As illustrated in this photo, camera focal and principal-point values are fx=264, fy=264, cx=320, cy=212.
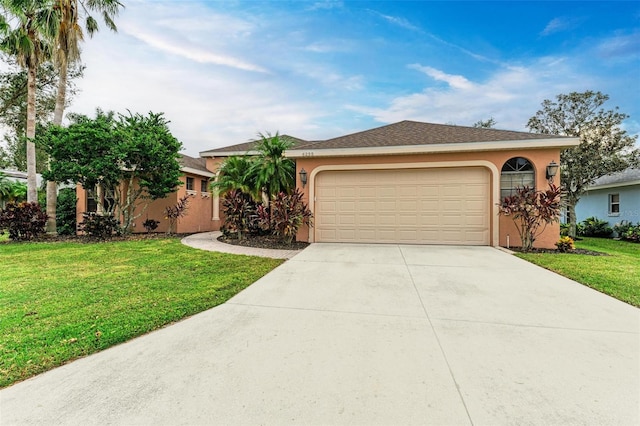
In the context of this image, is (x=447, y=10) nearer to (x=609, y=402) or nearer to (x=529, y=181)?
(x=529, y=181)

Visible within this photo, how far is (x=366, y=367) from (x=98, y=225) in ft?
35.9

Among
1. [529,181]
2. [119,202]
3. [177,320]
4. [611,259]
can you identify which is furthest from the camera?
[119,202]

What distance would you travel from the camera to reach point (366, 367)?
6.84ft

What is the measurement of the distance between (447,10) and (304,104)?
22.8 feet

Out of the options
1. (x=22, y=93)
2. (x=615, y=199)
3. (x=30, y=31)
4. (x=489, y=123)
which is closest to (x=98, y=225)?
(x=30, y=31)

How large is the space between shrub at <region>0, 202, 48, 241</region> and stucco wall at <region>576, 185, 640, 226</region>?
24.5 meters

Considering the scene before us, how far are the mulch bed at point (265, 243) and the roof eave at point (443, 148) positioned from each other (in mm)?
2825

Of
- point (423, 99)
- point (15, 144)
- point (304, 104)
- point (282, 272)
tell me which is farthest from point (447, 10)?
point (15, 144)

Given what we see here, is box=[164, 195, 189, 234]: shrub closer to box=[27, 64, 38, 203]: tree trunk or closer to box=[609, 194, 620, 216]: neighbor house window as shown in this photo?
box=[27, 64, 38, 203]: tree trunk

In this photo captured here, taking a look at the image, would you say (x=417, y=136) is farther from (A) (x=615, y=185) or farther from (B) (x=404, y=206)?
(A) (x=615, y=185)

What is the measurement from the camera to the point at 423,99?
44.0ft

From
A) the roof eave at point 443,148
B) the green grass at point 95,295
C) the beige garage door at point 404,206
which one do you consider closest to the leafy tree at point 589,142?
the roof eave at point 443,148

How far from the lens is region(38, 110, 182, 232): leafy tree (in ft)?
28.0

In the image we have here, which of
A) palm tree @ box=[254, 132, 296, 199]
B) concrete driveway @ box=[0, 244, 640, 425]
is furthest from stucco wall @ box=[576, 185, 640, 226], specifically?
palm tree @ box=[254, 132, 296, 199]
